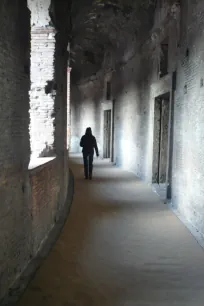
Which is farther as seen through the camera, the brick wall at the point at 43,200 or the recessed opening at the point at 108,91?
the recessed opening at the point at 108,91

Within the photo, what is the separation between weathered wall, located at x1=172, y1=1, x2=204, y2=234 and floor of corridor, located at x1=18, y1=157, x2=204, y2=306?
1.56 ft

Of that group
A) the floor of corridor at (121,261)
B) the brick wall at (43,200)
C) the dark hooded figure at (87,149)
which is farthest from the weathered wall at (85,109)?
the brick wall at (43,200)

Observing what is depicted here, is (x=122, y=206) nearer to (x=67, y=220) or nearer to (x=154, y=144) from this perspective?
(x=67, y=220)

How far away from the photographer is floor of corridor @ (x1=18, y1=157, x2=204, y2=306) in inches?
156

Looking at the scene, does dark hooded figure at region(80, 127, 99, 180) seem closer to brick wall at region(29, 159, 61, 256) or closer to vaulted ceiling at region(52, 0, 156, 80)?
vaulted ceiling at region(52, 0, 156, 80)

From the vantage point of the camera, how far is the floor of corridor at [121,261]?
13.0 ft

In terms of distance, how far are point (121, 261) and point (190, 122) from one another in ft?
10.2

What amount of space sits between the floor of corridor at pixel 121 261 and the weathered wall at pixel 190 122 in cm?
48

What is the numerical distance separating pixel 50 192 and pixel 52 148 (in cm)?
102

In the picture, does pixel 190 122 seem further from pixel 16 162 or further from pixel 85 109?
pixel 85 109

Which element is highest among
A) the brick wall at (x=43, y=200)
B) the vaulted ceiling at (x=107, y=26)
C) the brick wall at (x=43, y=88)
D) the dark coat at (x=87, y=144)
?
the vaulted ceiling at (x=107, y=26)

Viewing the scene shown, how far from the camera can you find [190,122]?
271 inches

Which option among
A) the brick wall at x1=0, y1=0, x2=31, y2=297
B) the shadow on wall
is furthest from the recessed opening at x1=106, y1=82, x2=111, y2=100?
the brick wall at x1=0, y1=0, x2=31, y2=297

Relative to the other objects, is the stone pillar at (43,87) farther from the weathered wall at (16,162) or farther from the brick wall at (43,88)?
the weathered wall at (16,162)
